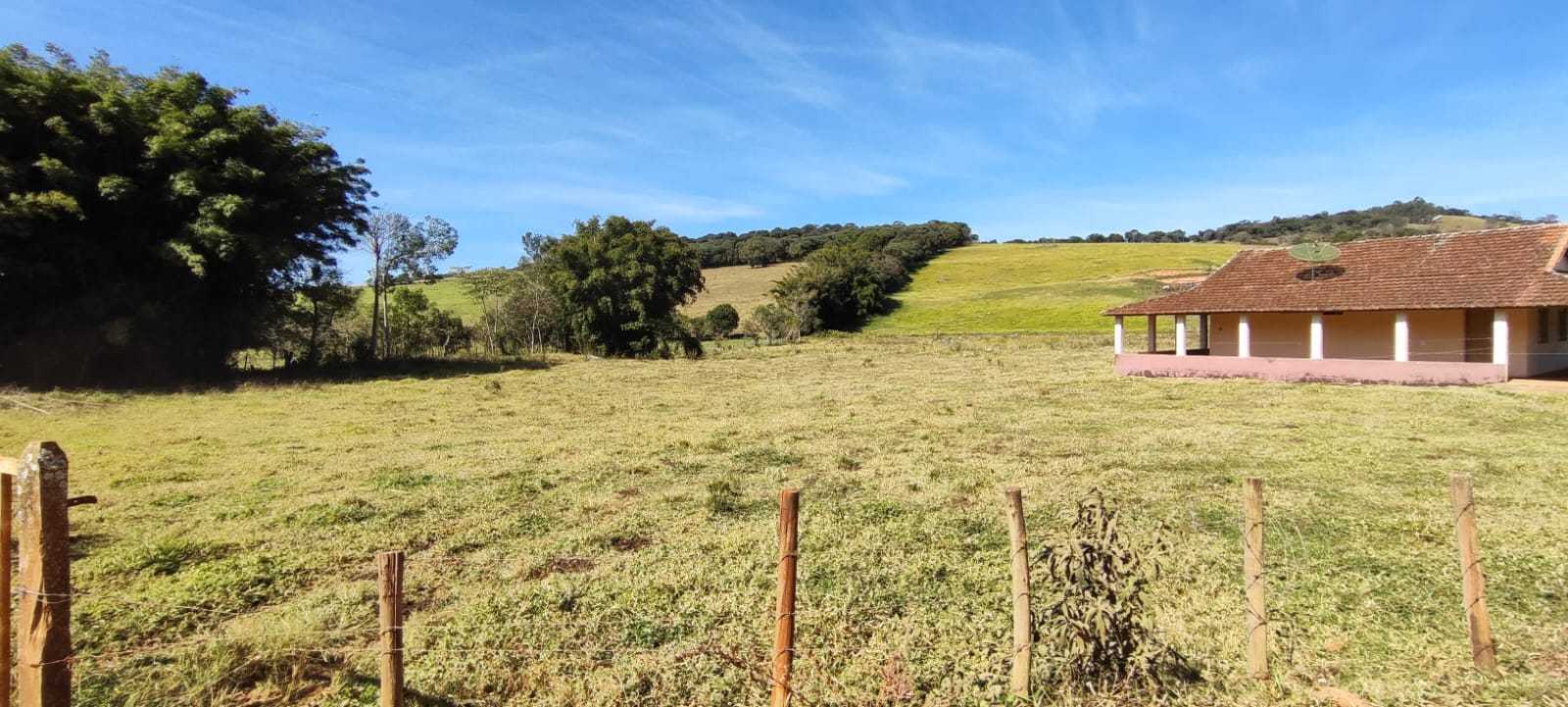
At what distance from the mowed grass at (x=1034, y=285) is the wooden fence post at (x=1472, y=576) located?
37.8 metres

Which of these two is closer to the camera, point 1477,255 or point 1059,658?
point 1059,658

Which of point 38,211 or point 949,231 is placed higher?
point 949,231

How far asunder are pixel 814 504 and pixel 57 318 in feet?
67.6

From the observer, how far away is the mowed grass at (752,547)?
3.60m

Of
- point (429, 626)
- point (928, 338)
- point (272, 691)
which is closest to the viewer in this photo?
point (272, 691)

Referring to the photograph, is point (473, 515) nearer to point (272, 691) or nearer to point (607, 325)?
point (272, 691)

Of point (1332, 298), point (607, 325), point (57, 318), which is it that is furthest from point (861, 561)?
point (607, 325)

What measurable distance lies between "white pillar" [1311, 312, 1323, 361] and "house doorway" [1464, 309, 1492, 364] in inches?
131

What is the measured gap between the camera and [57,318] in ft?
57.5

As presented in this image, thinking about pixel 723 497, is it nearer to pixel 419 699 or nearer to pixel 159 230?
pixel 419 699

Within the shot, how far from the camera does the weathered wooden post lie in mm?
2324

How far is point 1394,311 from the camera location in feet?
57.4

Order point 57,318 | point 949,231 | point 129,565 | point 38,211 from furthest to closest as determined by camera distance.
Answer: point 949,231 → point 57,318 → point 38,211 → point 129,565

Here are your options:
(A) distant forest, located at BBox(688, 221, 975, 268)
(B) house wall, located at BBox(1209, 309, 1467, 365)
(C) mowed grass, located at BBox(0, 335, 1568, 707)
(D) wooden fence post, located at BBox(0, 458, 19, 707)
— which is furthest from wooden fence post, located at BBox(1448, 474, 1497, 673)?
(A) distant forest, located at BBox(688, 221, 975, 268)
